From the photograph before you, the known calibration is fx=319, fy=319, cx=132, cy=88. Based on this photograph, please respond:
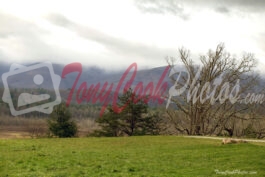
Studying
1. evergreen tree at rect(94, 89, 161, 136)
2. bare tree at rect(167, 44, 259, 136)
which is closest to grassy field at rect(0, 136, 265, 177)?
bare tree at rect(167, 44, 259, 136)

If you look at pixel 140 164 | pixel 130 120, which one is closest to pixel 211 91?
pixel 130 120

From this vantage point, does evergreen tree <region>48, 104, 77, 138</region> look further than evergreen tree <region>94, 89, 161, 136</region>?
No

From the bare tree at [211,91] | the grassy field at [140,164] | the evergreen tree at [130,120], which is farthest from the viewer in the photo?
the evergreen tree at [130,120]

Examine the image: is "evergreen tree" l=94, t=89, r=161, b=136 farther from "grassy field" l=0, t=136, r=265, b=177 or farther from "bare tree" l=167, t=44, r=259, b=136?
"grassy field" l=0, t=136, r=265, b=177

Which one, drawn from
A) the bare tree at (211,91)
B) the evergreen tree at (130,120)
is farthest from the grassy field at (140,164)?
the evergreen tree at (130,120)

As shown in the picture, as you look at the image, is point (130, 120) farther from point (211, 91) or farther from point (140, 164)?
point (140, 164)

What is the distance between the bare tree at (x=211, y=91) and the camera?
129 feet

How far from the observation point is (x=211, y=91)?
40000 millimetres

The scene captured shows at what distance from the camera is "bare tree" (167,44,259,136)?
39406 millimetres

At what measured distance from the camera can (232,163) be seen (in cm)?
1429

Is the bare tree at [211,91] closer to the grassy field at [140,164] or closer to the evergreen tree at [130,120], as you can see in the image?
the evergreen tree at [130,120]

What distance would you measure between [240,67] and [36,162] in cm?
3039

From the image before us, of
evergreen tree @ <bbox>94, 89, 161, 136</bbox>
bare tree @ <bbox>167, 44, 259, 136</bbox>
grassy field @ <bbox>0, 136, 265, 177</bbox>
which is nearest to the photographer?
grassy field @ <bbox>0, 136, 265, 177</bbox>

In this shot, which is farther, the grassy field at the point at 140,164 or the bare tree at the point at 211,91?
the bare tree at the point at 211,91
